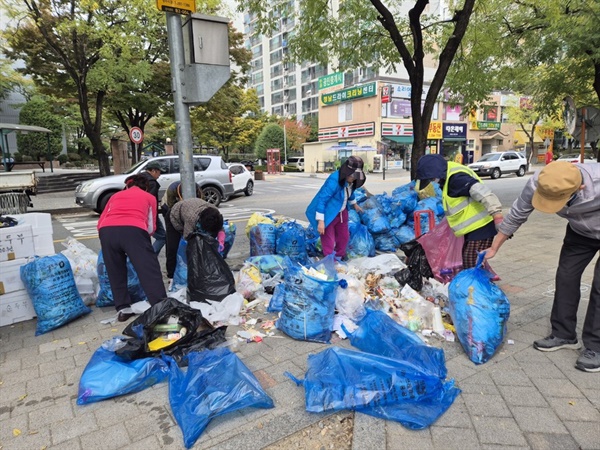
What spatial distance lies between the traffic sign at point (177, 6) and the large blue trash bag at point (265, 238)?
2681 millimetres

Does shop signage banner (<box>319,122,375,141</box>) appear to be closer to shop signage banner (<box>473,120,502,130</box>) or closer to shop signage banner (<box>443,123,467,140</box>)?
shop signage banner (<box>443,123,467,140</box>)

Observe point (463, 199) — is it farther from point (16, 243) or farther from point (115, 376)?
point (16, 243)

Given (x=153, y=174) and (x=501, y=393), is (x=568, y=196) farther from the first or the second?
(x=153, y=174)

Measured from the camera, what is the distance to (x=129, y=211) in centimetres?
355

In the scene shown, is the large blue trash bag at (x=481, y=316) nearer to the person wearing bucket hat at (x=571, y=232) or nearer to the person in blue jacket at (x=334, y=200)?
the person wearing bucket hat at (x=571, y=232)

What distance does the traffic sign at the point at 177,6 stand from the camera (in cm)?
368

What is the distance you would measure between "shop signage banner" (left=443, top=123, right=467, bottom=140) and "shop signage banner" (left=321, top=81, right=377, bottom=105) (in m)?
7.96

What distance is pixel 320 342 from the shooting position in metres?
3.14

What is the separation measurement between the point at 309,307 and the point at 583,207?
79.2 inches

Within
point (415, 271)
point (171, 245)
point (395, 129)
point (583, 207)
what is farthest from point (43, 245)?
point (395, 129)

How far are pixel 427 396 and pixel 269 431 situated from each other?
916mm

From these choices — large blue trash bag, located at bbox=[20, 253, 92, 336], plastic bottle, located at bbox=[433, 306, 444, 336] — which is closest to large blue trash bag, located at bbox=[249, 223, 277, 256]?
large blue trash bag, located at bbox=[20, 253, 92, 336]

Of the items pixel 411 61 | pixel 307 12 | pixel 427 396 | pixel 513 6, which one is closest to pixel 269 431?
pixel 427 396

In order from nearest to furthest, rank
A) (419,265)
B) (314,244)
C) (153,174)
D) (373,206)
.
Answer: (419,265)
(153,174)
(314,244)
(373,206)
